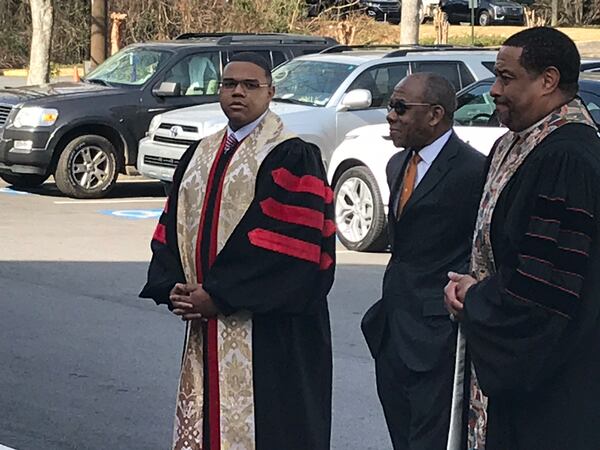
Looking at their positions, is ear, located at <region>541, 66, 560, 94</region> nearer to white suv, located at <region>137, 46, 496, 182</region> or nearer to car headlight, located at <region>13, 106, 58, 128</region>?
white suv, located at <region>137, 46, 496, 182</region>

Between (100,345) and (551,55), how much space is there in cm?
530

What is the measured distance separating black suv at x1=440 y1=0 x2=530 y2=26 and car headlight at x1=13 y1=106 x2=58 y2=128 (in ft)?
114

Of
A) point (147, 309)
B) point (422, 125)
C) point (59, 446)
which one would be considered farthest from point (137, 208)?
point (422, 125)

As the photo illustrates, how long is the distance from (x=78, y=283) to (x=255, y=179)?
5.97m

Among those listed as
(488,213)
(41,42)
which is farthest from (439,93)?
(41,42)

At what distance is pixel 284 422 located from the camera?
4.82 m

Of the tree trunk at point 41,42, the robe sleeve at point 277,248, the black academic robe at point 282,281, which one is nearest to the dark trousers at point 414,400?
the black academic robe at point 282,281

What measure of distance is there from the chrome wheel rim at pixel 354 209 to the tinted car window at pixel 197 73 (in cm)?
504

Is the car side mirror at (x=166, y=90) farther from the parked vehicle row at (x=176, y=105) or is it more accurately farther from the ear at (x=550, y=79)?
the ear at (x=550, y=79)

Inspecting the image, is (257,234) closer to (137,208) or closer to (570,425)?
(570,425)

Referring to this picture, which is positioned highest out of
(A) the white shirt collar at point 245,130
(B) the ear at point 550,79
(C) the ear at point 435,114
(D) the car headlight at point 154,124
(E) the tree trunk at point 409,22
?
(E) the tree trunk at point 409,22

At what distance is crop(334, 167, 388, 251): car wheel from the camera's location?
11766 millimetres

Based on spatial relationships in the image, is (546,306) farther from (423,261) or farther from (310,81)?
(310,81)

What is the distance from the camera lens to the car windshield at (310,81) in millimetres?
14469
